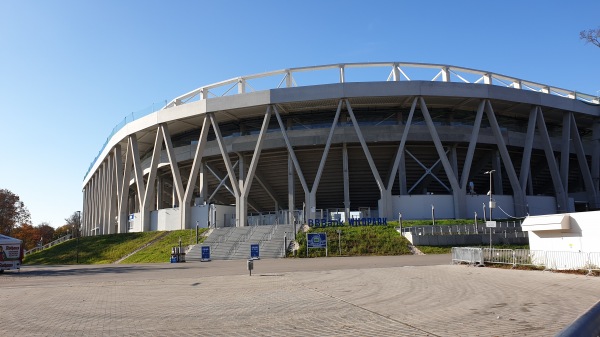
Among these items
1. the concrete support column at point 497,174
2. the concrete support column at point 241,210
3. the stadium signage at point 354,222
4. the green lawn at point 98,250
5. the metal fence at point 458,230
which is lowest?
the green lawn at point 98,250

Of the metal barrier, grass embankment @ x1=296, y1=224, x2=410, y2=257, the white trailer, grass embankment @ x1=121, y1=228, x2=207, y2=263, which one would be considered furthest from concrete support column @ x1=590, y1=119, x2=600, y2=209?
the white trailer

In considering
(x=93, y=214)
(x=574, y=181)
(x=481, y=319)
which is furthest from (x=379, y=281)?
(x=93, y=214)

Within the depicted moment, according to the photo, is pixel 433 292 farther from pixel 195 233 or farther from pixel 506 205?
pixel 506 205

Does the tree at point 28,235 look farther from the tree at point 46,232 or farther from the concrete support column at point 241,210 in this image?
the concrete support column at point 241,210

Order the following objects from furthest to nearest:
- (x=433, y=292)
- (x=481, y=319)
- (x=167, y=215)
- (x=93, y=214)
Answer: (x=93, y=214), (x=167, y=215), (x=433, y=292), (x=481, y=319)

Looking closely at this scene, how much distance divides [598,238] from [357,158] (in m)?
32.5

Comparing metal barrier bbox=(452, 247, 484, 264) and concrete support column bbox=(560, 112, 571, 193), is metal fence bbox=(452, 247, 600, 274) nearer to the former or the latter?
metal barrier bbox=(452, 247, 484, 264)

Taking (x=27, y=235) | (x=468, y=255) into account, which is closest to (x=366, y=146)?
(x=468, y=255)

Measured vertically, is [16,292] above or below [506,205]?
below

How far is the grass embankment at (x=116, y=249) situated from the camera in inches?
1512

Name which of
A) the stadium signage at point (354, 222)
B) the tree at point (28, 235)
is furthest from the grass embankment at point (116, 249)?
the tree at point (28, 235)

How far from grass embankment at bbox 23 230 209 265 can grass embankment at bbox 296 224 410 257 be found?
37.8 ft

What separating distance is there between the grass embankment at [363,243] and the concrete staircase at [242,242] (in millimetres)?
1947

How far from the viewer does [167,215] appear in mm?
48906
